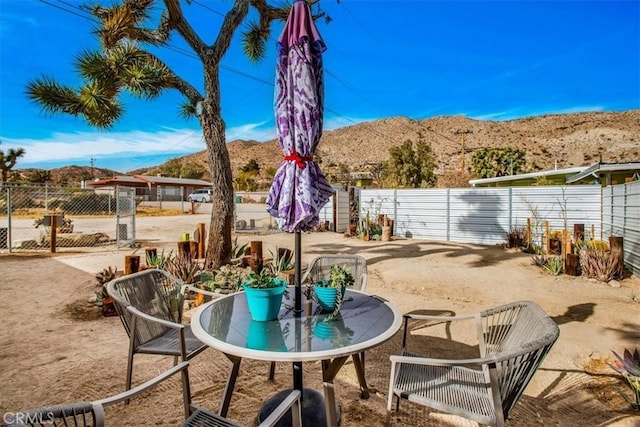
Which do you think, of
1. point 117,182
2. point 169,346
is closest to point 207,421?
point 169,346

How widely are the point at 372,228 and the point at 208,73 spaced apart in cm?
791

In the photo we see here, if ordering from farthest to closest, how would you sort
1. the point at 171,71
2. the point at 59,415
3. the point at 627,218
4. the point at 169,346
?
the point at 627,218 < the point at 171,71 < the point at 169,346 < the point at 59,415

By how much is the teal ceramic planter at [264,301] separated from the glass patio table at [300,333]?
0.04 metres

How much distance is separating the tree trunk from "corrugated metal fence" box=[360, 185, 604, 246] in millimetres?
7957

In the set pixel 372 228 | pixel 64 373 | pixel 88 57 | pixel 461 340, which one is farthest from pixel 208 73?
pixel 372 228

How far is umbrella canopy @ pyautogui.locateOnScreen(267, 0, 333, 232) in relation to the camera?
2.16 metres

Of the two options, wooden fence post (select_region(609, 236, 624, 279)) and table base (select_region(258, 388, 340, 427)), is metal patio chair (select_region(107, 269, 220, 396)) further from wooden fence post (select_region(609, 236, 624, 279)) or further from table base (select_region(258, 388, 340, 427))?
wooden fence post (select_region(609, 236, 624, 279))

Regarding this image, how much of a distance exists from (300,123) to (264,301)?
3.60 feet

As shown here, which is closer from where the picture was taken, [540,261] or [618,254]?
[618,254]

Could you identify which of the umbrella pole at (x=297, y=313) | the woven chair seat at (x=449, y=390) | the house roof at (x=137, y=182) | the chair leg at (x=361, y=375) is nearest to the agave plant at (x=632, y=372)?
the woven chair seat at (x=449, y=390)

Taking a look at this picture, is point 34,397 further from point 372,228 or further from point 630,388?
point 372,228

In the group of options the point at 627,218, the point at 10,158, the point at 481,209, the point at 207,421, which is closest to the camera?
the point at 207,421

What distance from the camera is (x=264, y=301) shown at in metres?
2.06

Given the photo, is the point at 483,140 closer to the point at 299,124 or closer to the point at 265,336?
the point at 299,124
